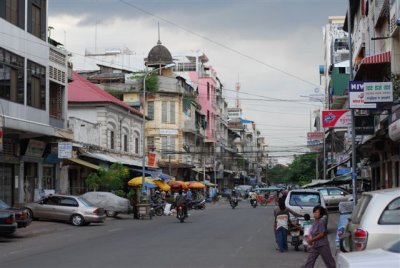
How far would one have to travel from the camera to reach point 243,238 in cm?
2306

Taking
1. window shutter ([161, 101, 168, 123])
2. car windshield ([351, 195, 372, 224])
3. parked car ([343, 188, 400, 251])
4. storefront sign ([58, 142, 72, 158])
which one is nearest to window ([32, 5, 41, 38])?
Result: storefront sign ([58, 142, 72, 158])

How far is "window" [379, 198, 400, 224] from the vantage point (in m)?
9.57

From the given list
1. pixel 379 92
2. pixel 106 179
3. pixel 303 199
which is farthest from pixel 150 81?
pixel 379 92

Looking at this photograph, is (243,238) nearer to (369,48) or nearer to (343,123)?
(343,123)

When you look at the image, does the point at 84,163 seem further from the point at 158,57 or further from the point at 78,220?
the point at 158,57

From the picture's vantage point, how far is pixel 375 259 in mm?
6676

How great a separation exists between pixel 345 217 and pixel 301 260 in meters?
2.68

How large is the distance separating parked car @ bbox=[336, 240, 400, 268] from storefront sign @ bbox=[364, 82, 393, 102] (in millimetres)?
16094

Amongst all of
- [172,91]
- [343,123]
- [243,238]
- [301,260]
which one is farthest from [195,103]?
[301,260]

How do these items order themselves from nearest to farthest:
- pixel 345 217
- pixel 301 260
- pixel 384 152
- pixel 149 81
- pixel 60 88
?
A: pixel 345 217
pixel 301 260
pixel 384 152
pixel 60 88
pixel 149 81

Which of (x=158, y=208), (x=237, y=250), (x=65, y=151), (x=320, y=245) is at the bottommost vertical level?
(x=158, y=208)

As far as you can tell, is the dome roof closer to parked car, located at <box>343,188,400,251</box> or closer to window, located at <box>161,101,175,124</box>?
window, located at <box>161,101,175,124</box>

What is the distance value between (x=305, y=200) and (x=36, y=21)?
63.3ft

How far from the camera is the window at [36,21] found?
1404 inches
